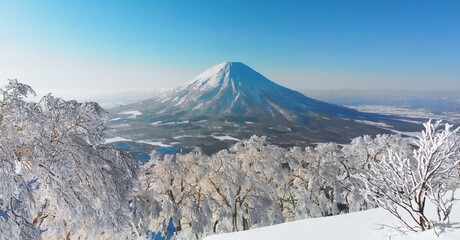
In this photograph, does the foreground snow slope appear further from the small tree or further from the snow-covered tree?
the snow-covered tree

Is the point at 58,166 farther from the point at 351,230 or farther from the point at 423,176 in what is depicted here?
the point at 423,176

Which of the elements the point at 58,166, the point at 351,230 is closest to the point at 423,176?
the point at 351,230

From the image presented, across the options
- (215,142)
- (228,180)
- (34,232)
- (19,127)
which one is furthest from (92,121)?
(215,142)

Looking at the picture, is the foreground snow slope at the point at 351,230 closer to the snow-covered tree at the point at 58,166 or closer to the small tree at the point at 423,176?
the small tree at the point at 423,176

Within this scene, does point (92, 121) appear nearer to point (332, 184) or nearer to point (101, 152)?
point (101, 152)

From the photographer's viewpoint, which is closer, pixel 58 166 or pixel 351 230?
pixel 351 230
